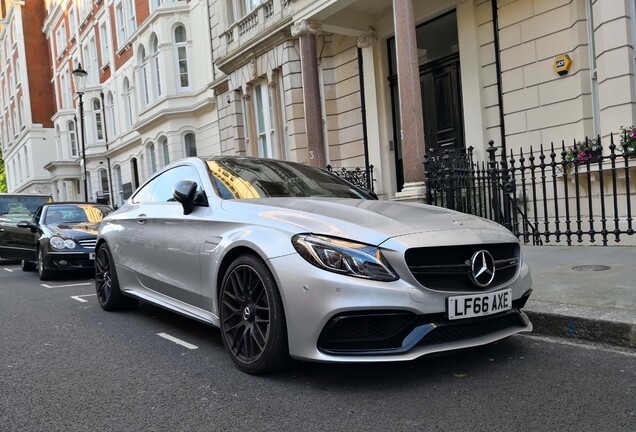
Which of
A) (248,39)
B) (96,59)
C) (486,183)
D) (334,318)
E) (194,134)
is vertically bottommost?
(334,318)

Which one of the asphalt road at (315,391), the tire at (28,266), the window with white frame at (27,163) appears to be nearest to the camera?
the asphalt road at (315,391)

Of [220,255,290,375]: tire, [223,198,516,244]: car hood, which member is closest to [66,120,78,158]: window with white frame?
[223,198,516,244]: car hood

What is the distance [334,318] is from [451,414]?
0.77 meters

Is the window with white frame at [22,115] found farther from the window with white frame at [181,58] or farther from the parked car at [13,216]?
the parked car at [13,216]

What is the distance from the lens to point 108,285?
18.6 feet

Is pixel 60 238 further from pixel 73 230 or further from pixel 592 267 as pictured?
pixel 592 267

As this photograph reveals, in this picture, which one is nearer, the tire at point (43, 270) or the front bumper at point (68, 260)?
the front bumper at point (68, 260)

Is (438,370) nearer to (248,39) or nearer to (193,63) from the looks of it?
(248,39)

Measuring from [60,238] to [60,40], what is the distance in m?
36.1

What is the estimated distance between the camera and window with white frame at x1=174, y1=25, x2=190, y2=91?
2069 centimetres

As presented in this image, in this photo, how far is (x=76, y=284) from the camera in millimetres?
8383

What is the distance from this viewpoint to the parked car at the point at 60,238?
341 inches

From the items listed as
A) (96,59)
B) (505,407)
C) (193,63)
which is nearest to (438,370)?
(505,407)

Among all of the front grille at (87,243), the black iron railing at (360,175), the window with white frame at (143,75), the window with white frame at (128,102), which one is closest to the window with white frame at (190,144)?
the window with white frame at (143,75)
